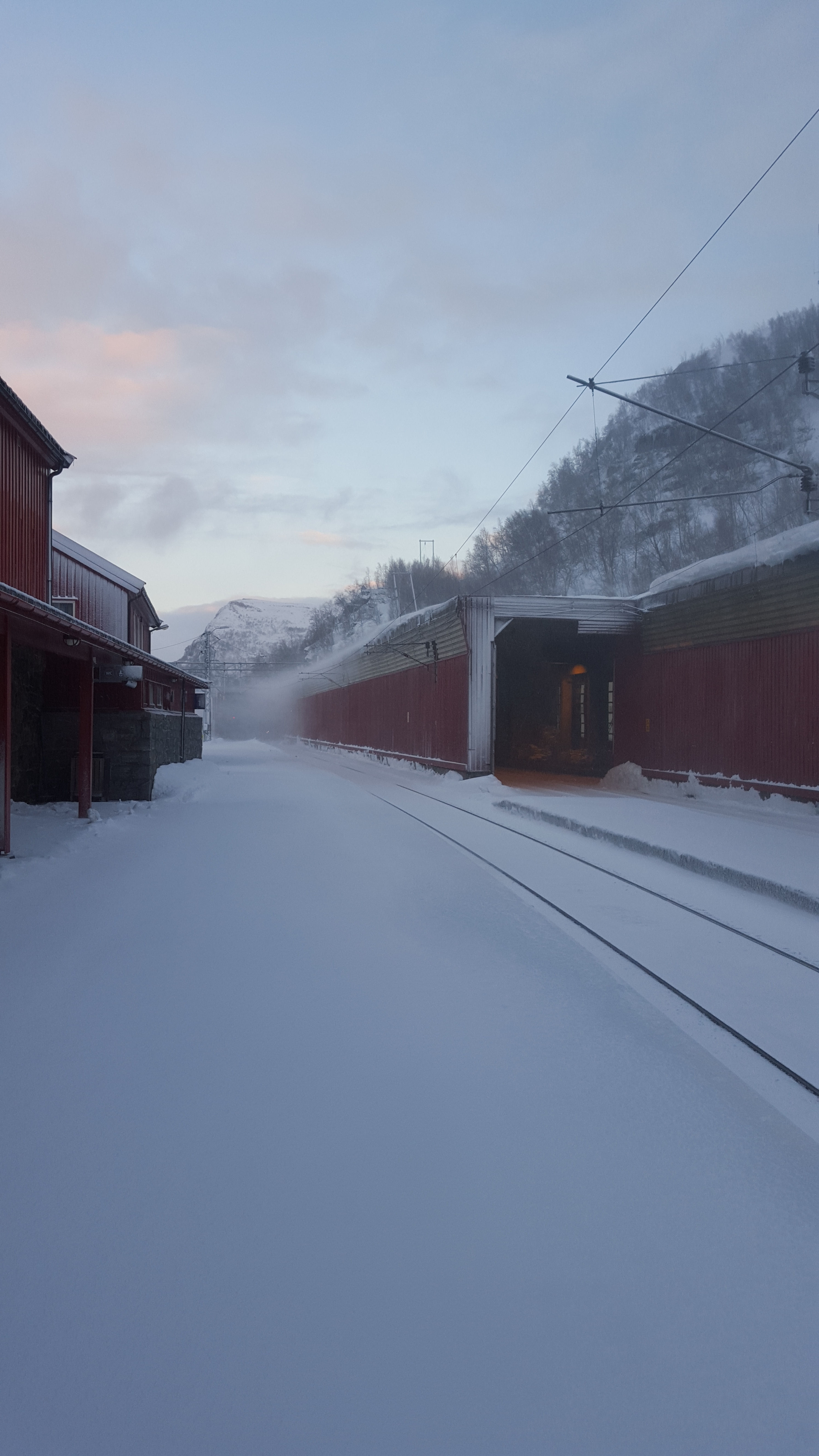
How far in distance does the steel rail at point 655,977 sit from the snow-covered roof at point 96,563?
57.5ft

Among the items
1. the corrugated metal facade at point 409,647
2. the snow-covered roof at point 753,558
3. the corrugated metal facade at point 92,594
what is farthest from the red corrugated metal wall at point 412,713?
the corrugated metal facade at point 92,594

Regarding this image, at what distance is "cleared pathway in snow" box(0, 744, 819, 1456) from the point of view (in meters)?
2.17

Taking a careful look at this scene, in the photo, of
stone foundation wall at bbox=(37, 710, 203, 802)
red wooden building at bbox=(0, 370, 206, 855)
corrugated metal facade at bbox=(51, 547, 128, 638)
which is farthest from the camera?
corrugated metal facade at bbox=(51, 547, 128, 638)

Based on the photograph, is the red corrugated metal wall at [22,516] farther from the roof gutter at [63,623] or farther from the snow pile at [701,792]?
the snow pile at [701,792]

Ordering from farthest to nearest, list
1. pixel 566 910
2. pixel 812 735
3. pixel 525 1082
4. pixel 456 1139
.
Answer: pixel 812 735, pixel 566 910, pixel 525 1082, pixel 456 1139

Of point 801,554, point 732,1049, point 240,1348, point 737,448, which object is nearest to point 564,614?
point 801,554

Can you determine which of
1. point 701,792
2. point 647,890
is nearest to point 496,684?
point 701,792

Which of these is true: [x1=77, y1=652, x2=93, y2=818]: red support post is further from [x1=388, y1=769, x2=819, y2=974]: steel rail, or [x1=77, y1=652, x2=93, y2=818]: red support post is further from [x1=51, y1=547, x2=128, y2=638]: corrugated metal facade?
[x1=51, y1=547, x2=128, y2=638]: corrugated metal facade

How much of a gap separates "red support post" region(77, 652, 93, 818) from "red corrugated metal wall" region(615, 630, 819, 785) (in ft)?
40.2

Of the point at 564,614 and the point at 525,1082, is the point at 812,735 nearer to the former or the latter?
the point at 564,614

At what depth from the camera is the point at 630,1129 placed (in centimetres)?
352

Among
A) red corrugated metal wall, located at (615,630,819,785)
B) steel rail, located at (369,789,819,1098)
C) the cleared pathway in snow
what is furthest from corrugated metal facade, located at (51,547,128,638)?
the cleared pathway in snow

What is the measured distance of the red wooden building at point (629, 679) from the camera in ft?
50.8

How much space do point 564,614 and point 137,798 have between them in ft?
38.8
